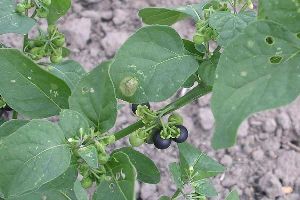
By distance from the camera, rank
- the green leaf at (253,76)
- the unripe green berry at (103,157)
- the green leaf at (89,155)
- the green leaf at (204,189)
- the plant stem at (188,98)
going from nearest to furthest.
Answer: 1. the green leaf at (253,76)
2. the green leaf at (89,155)
3. the unripe green berry at (103,157)
4. the plant stem at (188,98)
5. the green leaf at (204,189)

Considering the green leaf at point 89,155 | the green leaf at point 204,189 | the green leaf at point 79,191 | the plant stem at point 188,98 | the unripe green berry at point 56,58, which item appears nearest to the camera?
the green leaf at point 89,155

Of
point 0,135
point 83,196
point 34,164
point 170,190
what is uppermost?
point 34,164

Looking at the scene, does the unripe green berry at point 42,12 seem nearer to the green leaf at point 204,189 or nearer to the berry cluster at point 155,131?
the berry cluster at point 155,131

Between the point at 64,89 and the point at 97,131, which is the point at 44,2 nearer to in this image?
the point at 64,89

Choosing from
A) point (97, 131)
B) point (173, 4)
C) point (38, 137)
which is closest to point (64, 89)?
point (97, 131)

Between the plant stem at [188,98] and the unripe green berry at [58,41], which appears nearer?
the plant stem at [188,98]

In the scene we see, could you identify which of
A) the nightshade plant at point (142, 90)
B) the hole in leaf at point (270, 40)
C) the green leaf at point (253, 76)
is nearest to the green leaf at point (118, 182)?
the nightshade plant at point (142, 90)
